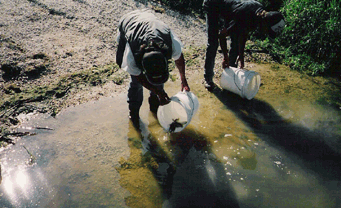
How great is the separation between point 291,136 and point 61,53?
397 cm

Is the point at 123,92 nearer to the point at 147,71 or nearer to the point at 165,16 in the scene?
the point at 147,71

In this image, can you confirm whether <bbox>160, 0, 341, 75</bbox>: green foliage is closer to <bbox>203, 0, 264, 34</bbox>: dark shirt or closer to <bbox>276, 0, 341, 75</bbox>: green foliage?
<bbox>276, 0, 341, 75</bbox>: green foliage

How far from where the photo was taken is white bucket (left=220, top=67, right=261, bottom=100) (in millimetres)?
3711

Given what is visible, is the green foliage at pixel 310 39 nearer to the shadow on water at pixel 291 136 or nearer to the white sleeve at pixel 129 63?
the shadow on water at pixel 291 136

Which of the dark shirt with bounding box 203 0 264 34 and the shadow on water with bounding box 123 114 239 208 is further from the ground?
the dark shirt with bounding box 203 0 264 34

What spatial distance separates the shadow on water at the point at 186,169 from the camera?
252 centimetres

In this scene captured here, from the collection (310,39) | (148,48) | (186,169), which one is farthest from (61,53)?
(310,39)

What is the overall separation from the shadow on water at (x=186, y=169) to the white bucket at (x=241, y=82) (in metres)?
1.05

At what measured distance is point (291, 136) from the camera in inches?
132

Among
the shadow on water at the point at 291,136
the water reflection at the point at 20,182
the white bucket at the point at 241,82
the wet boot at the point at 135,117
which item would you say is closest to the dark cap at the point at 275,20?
the white bucket at the point at 241,82

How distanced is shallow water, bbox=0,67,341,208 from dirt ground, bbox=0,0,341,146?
35 cm

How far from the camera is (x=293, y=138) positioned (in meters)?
3.33

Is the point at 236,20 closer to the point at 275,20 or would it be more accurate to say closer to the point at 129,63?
the point at 275,20

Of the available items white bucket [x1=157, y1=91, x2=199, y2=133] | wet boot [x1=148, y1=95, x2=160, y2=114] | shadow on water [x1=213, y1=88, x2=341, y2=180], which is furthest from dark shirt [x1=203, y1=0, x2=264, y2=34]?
wet boot [x1=148, y1=95, x2=160, y2=114]
